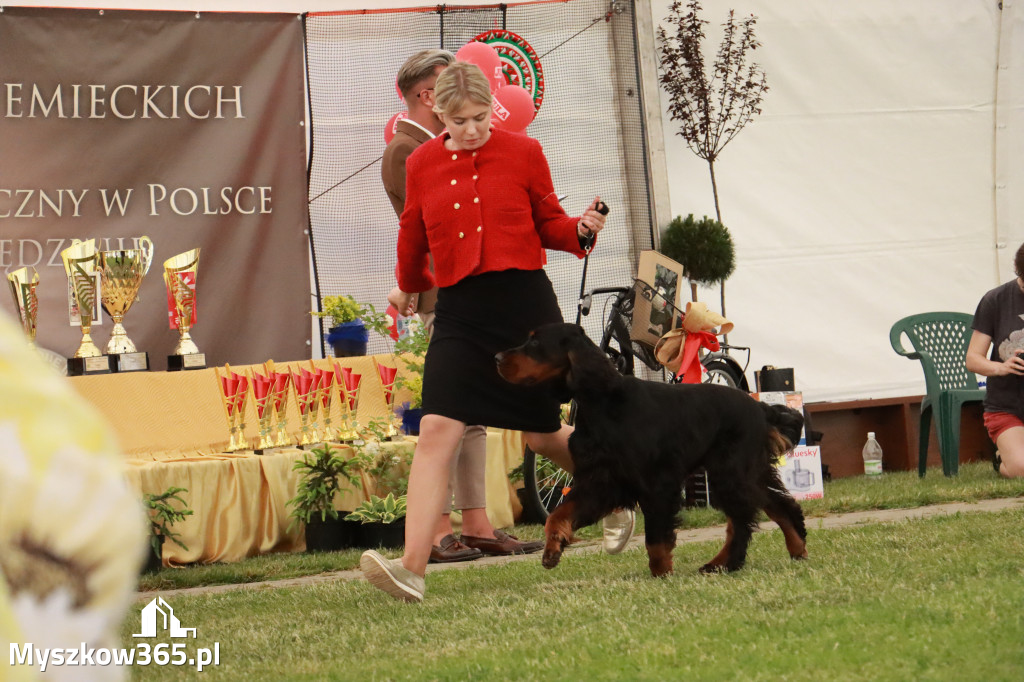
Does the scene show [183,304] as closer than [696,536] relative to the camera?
No

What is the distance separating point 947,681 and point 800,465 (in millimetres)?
4103

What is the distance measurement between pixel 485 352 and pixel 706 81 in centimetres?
485

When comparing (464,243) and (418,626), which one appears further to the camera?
(464,243)

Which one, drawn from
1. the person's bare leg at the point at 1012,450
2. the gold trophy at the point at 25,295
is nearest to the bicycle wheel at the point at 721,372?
the person's bare leg at the point at 1012,450

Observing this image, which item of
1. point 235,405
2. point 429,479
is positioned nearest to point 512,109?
point 235,405

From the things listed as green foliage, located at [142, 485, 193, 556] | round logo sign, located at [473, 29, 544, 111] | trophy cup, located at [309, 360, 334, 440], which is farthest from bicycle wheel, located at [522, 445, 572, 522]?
round logo sign, located at [473, 29, 544, 111]

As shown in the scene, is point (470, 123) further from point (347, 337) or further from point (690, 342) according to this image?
point (347, 337)

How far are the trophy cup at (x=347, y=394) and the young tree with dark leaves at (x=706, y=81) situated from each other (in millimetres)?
3081

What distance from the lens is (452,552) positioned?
4.62m

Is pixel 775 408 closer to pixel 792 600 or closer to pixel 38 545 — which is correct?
pixel 792 600

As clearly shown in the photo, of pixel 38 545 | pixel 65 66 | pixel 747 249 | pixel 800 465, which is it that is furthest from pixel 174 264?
pixel 38 545

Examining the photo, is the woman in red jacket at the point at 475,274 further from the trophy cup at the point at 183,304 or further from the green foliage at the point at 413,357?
the trophy cup at the point at 183,304

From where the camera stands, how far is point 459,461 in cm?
465

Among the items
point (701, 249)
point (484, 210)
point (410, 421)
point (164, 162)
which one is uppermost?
point (164, 162)
